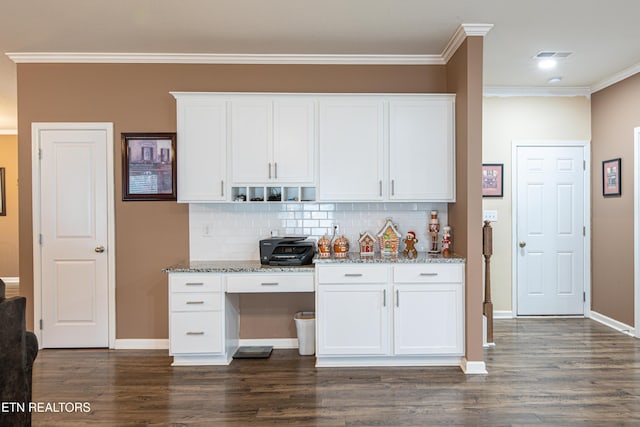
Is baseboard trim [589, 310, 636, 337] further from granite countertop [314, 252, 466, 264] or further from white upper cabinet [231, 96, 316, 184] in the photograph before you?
white upper cabinet [231, 96, 316, 184]

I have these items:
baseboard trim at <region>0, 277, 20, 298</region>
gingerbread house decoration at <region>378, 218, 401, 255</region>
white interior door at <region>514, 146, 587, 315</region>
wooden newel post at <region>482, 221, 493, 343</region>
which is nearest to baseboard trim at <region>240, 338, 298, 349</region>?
gingerbread house decoration at <region>378, 218, 401, 255</region>

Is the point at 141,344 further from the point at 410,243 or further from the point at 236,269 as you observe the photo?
the point at 410,243

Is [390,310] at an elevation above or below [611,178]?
below

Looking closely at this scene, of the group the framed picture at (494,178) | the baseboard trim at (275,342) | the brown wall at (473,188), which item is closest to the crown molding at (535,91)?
the framed picture at (494,178)

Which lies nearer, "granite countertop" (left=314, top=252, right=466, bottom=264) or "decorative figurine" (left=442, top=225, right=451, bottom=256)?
"granite countertop" (left=314, top=252, right=466, bottom=264)

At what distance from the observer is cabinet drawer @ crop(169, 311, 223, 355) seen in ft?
11.7

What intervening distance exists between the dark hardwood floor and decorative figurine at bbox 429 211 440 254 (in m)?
1.03

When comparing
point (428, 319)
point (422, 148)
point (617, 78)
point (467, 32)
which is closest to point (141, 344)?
point (428, 319)

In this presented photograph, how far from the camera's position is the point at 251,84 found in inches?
161

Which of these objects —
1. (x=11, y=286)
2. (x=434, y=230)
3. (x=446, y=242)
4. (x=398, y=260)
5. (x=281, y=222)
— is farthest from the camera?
(x=11, y=286)

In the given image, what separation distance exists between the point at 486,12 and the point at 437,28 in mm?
405

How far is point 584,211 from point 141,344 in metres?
5.03

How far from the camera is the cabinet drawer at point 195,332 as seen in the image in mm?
3561

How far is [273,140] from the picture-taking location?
3.77m
